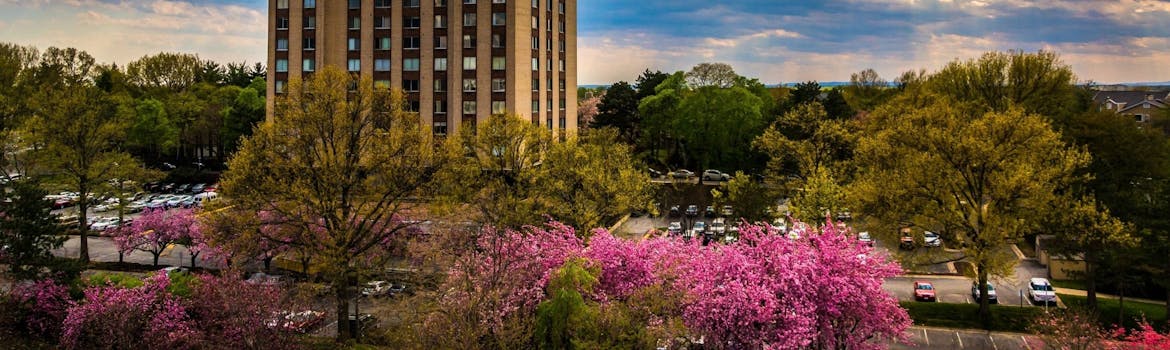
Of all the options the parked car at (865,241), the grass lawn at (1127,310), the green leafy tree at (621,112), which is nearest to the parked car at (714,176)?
the green leafy tree at (621,112)

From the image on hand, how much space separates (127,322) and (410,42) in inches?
1770

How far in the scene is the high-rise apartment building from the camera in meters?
65.9

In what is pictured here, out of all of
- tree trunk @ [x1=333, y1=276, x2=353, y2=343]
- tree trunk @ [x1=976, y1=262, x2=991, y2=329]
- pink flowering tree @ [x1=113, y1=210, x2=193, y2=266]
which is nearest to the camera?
tree trunk @ [x1=333, y1=276, x2=353, y2=343]

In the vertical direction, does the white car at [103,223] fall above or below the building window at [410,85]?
below

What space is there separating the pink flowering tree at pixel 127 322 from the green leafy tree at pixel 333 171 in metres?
4.24

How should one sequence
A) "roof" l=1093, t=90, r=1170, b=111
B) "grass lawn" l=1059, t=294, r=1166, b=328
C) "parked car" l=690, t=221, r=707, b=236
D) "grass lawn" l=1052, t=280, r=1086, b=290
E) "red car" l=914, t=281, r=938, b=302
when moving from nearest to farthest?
"grass lawn" l=1059, t=294, r=1166, b=328 < "red car" l=914, t=281, r=938, b=302 < "grass lawn" l=1052, t=280, r=1086, b=290 < "parked car" l=690, t=221, r=707, b=236 < "roof" l=1093, t=90, r=1170, b=111

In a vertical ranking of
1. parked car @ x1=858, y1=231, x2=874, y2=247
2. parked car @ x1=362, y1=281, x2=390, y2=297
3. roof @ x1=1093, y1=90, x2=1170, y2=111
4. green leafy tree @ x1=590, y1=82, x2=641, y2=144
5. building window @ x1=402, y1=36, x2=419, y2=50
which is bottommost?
parked car @ x1=362, y1=281, x2=390, y2=297

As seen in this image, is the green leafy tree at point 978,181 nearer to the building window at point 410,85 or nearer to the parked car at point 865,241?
the parked car at point 865,241

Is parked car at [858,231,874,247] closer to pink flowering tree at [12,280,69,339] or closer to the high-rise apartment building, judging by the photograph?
pink flowering tree at [12,280,69,339]

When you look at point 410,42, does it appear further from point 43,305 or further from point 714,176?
point 43,305

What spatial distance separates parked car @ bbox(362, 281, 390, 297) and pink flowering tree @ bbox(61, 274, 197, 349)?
9387 millimetres

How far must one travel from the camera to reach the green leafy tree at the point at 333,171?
31203 mm

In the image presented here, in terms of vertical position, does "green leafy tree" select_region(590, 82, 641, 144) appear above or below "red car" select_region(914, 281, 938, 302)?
above

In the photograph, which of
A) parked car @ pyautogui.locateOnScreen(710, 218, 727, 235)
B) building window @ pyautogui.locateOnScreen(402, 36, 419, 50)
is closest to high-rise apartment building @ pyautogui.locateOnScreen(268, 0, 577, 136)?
building window @ pyautogui.locateOnScreen(402, 36, 419, 50)
